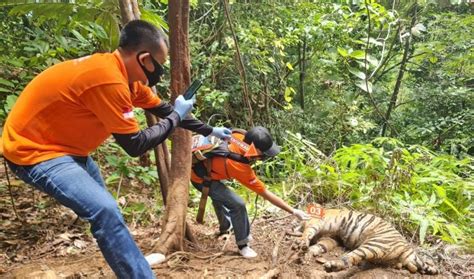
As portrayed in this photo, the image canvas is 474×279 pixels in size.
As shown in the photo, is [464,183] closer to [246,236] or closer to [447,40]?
[246,236]

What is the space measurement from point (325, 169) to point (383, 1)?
6.19 meters

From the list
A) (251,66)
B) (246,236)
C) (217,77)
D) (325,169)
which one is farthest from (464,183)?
(217,77)

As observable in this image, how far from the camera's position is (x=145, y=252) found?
3.76m

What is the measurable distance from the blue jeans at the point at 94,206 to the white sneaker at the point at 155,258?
2.64 feet

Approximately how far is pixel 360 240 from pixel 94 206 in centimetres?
330

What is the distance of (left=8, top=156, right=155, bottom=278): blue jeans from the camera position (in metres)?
2.55

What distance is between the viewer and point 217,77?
9.16 m

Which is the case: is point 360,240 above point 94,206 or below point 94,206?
below

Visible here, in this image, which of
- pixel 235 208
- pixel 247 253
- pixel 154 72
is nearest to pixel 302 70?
pixel 235 208

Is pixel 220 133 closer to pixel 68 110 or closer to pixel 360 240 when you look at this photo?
pixel 68 110

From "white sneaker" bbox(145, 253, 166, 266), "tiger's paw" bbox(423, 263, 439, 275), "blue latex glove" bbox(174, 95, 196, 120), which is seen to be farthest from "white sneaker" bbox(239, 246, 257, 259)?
"tiger's paw" bbox(423, 263, 439, 275)

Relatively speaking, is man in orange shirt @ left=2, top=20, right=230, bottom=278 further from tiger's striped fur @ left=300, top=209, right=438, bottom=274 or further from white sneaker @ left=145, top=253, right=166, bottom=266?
tiger's striped fur @ left=300, top=209, right=438, bottom=274

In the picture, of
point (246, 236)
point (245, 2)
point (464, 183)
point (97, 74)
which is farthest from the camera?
point (245, 2)

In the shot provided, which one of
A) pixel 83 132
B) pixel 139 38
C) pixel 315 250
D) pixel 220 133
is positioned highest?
pixel 139 38
